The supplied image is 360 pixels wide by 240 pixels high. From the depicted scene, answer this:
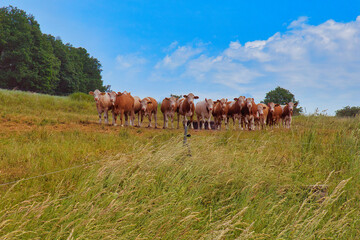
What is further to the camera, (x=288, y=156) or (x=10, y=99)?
(x=10, y=99)

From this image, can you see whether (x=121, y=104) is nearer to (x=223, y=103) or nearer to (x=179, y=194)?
(x=223, y=103)

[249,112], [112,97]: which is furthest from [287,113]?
[112,97]

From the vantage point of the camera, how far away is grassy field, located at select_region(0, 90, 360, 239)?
296 centimetres

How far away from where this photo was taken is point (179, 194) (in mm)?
4000

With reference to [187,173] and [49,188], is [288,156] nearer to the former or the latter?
[187,173]

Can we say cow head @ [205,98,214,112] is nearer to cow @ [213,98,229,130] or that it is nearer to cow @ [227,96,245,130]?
cow @ [213,98,229,130]

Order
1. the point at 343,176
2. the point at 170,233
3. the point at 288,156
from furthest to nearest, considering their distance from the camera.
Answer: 1. the point at 288,156
2. the point at 343,176
3. the point at 170,233

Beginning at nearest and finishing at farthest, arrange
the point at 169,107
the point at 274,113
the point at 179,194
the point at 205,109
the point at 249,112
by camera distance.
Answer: the point at 179,194
the point at 249,112
the point at 169,107
the point at 205,109
the point at 274,113

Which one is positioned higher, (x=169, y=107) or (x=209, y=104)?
(x=209, y=104)

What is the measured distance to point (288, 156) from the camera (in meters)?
6.38

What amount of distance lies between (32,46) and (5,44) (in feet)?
12.2

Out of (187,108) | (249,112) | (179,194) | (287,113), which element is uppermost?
(187,108)

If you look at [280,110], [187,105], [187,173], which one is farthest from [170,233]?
[280,110]

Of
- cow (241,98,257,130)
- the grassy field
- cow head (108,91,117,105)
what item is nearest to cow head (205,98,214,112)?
cow (241,98,257,130)
